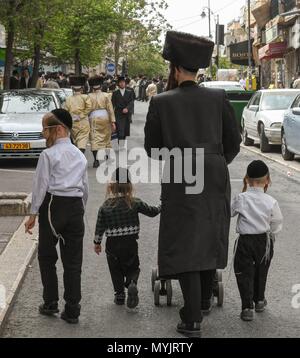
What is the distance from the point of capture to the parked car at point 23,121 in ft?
54.4

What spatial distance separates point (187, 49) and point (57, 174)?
137cm

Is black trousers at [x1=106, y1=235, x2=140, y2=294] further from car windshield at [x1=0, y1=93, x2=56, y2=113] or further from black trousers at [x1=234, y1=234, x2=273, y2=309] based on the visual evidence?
car windshield at [x1=0, y1=93, x2=56, y2=113]

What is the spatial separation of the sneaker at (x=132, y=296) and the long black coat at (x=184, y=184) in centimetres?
73

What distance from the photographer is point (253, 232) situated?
239 inches

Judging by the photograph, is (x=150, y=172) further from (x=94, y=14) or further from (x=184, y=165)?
(x=94, y=14)

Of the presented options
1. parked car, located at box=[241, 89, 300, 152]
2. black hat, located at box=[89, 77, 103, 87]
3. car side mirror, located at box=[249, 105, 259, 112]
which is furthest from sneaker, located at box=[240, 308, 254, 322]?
car side mirror, located at box=[249, 105, 259, 112]

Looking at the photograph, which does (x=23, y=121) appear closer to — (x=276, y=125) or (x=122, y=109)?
(x=122, y=109)

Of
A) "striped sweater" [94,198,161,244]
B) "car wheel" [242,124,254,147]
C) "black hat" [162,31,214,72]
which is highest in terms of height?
"black hat" [162,31,214,72]

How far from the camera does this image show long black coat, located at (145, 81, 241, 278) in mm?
5430

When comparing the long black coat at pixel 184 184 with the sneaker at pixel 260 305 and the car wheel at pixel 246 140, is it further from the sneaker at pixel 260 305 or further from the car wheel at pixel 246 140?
the car wheel at pixel 246 140

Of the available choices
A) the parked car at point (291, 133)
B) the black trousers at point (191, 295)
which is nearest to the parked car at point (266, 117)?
the parked car at point (291, 133)

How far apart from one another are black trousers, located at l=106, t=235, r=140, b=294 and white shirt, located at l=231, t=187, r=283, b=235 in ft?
2.81

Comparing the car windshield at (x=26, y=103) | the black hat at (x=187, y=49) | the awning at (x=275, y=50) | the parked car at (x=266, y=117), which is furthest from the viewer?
the awning at (x=275, y=50)
